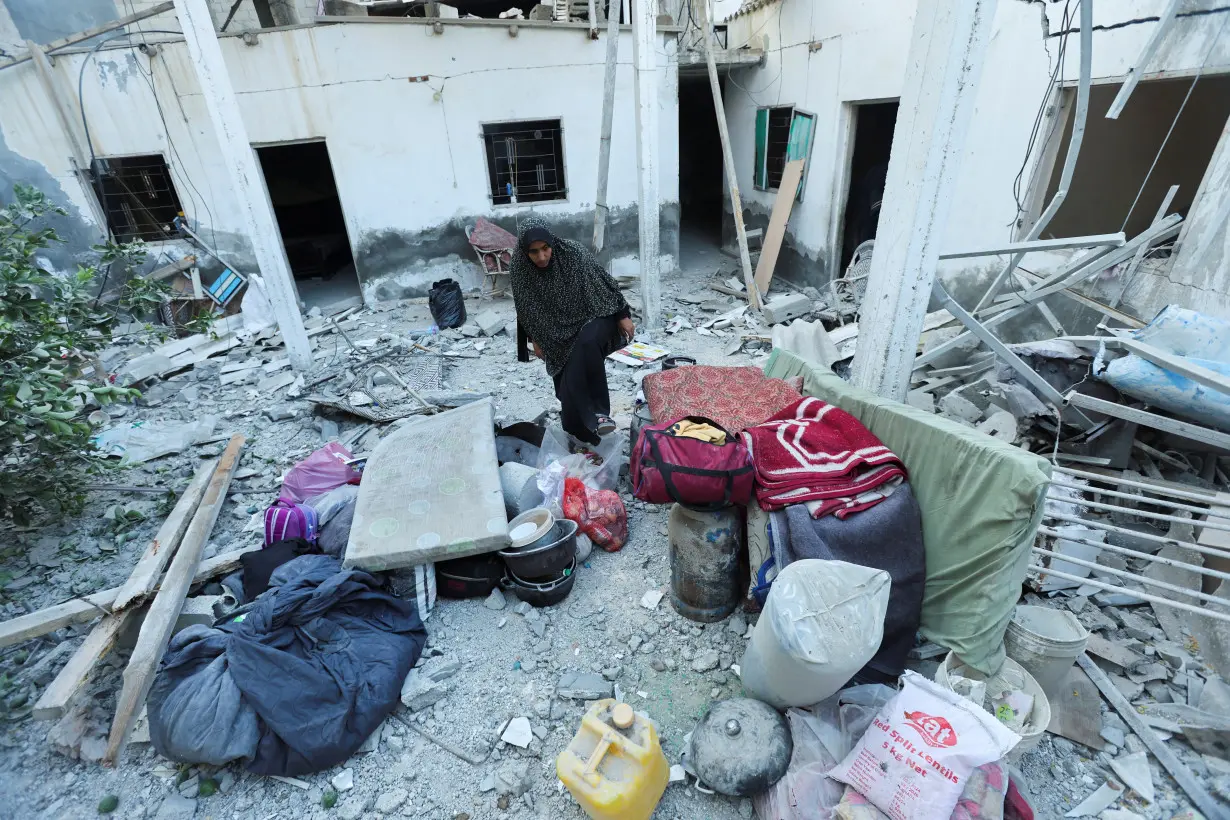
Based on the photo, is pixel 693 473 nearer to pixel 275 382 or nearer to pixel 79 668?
pixel 79 668

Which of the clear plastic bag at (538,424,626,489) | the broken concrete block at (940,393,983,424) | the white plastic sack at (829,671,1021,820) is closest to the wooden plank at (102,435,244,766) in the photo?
the clear plastic bag at (538,424,626,489)

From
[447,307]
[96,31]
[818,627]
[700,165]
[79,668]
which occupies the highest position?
[96,31]

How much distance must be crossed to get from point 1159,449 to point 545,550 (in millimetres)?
3706

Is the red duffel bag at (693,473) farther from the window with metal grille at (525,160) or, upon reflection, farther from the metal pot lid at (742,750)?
the window with metal grille at (525,160)

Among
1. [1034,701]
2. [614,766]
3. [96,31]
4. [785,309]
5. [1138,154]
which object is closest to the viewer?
[614,766]

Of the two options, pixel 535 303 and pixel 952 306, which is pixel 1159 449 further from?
pixel 535 303

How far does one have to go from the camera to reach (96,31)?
6688mm

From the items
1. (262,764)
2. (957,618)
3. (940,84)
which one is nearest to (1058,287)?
(940,84)

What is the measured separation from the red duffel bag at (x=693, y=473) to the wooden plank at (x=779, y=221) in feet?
19.6

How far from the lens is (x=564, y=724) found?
2.40 m

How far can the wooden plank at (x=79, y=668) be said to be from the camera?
2186 millimetres

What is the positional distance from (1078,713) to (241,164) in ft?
23.3

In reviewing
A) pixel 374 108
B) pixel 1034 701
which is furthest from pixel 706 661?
pixel 374 108

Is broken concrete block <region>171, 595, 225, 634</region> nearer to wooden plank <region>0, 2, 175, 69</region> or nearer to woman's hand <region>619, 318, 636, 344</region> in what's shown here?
woman's hand <region>619, 318, 636, 344</region>
